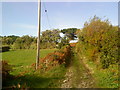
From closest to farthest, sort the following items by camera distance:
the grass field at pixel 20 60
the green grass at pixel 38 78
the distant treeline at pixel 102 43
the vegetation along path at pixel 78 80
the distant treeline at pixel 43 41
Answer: the green grass at pixel 38 78, the vegetation along path at pixel 78 80, the distant treeline at pixel 102 43, the grass field at pixel 20 60, the distant treeline at pixel 43 41

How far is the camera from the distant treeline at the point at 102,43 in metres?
10.1

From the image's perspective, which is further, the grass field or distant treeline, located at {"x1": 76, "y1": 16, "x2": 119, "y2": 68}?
the grass field

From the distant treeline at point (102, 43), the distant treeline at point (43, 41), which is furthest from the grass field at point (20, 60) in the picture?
the distant treeline at point (43, 41)

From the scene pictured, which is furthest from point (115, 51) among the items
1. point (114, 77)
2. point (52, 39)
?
point (52, 39)

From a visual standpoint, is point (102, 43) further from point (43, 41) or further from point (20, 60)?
point (43, 41)

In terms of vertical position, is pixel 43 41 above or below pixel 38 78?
above

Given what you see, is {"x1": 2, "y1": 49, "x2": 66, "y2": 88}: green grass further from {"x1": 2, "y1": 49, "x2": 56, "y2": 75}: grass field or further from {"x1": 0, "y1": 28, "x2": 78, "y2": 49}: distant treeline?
{"x1": 0, "y1": 28, "x2": 78, "y2": 49}: distant treeline

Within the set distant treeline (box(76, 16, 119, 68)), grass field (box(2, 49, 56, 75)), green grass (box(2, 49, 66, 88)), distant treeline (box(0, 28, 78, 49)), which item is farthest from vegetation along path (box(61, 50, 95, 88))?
distant treeline (box(0, 28, 78, 49))

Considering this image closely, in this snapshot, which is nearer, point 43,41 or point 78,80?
point 78,80

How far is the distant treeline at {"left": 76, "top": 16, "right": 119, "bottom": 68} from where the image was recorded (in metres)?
10.1

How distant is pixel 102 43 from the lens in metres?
11.3

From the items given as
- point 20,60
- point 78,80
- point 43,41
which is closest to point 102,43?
point 78,80

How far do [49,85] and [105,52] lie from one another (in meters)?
6.35

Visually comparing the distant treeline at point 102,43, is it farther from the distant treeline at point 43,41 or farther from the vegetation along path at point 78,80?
the distant treeline at point 43,41
